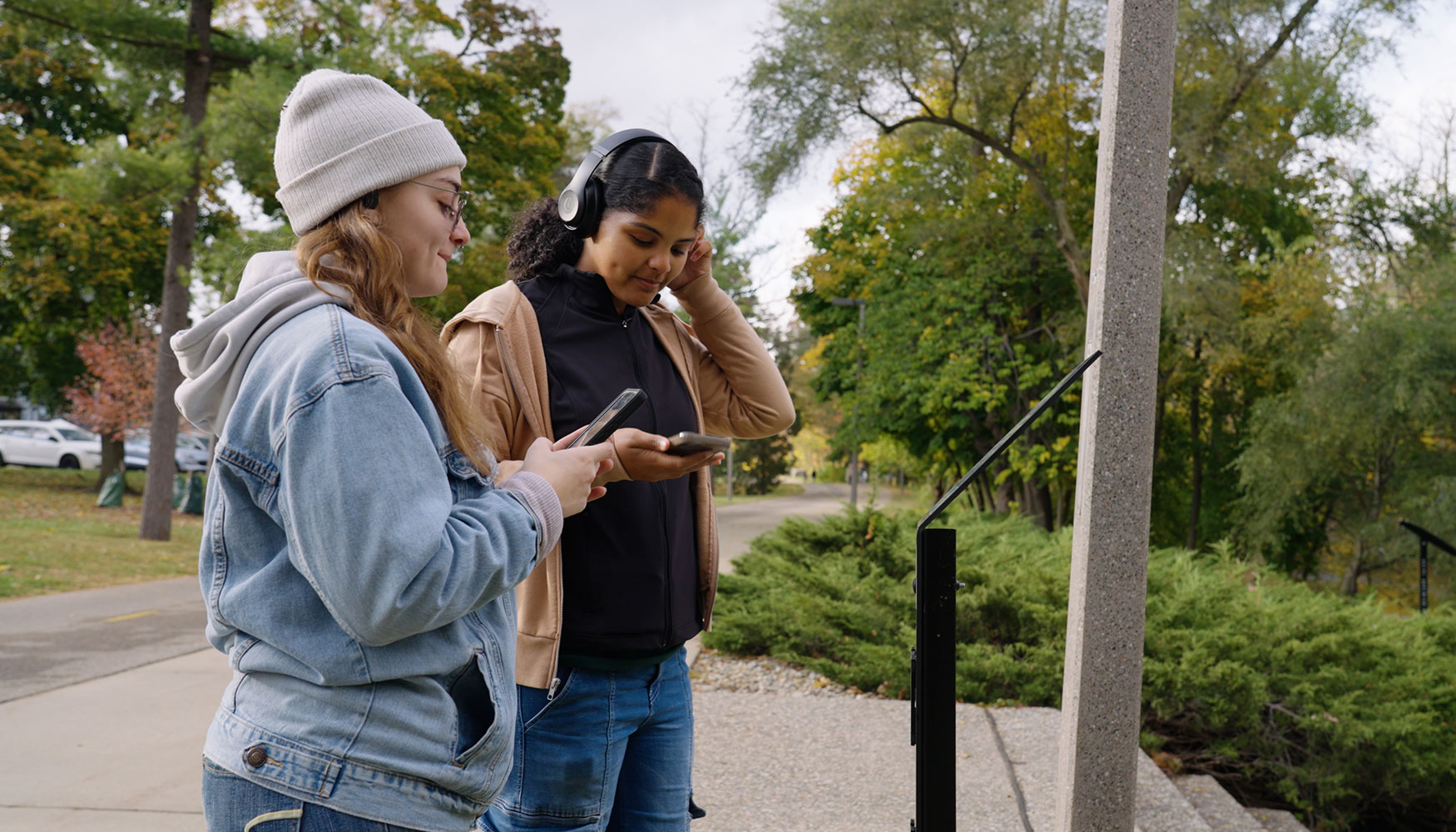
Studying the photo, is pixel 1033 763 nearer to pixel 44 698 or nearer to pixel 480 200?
pixel 44 698

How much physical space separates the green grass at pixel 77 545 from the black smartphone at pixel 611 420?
9.46 meters

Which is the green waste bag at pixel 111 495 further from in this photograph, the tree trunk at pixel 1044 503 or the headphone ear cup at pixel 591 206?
the headphone ear cup at pixel 591 206

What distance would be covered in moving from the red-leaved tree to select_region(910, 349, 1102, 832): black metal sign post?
2511 cm

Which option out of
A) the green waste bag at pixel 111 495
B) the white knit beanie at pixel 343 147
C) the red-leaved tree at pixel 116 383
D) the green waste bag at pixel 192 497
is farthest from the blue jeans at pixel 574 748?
the red-leaved tree at pixel 116 383

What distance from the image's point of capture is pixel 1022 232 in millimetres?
16891

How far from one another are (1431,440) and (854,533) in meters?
7.88

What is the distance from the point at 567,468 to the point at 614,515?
515 mm

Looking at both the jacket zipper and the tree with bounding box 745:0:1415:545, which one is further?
the tree with bounding box 745:0:1415:545

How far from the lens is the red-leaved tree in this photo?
24.3 meters

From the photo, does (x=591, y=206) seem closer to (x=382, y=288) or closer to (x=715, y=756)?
(x=382, y=288)

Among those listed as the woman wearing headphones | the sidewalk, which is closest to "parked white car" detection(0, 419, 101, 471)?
the sidewalk

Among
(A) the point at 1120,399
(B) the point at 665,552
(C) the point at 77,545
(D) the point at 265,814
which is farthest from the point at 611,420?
(C) the point at 77,545

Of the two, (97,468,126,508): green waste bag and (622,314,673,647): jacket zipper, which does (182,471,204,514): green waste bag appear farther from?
(622,314,673,647): jacket zipper

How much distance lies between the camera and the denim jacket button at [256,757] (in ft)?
4.15
